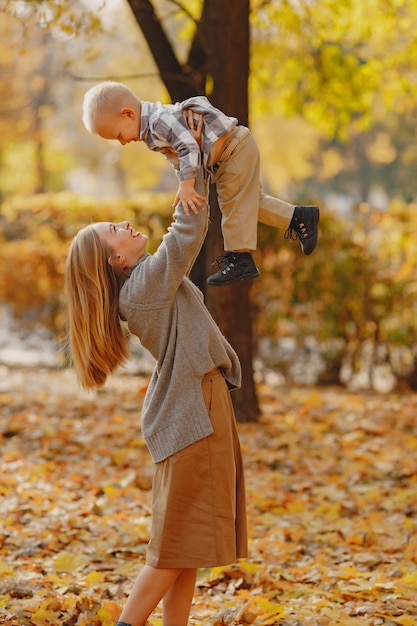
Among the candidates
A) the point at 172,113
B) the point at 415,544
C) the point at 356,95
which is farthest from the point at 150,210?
the point at 172,113

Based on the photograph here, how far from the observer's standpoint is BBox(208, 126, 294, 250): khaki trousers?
10.3 feet

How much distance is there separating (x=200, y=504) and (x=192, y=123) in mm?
1299

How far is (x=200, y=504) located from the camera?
2.93 metres

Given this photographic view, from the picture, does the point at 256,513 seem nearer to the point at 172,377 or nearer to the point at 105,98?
the point at 172,377

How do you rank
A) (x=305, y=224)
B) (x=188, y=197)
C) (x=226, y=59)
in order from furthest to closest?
1. (x=226, y=59)
2. (x=305, y=224)
3. (x=188, y=197)

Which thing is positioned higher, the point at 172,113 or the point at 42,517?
the point at 172,113

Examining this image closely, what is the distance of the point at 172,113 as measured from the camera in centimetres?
296

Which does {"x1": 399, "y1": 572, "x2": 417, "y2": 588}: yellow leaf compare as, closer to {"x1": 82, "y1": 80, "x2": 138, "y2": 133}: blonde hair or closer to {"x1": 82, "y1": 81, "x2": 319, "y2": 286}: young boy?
{"x1": 82, "y1": 81, "x2": 319, "y2": 286}: young boy

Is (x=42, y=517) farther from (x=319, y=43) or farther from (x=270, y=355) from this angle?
(x=319, y=43)

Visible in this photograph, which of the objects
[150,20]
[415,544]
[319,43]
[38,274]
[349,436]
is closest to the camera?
[415,544]

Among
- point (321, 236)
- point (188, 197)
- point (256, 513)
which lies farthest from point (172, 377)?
point (321, 236)

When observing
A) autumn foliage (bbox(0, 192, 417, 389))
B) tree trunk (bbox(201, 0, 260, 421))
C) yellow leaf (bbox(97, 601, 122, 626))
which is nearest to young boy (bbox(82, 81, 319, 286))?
yellow leaf (bbox(97, 601, 122, 626))

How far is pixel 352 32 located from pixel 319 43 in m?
0.90

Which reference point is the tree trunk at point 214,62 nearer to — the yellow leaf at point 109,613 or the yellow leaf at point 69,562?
the yellow leaf at point 69,562
